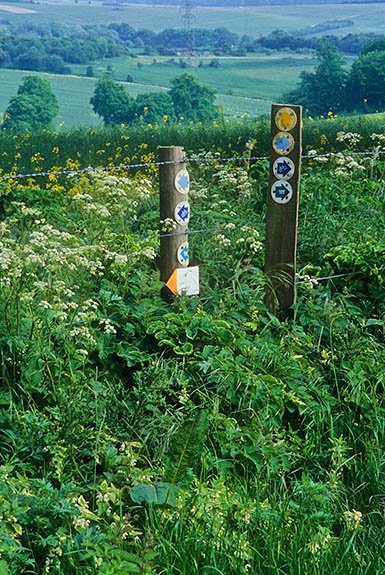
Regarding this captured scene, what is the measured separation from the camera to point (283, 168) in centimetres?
513

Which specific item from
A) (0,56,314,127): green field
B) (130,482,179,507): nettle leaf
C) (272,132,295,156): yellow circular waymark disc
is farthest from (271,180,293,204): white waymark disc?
(0,56,314,127): green field

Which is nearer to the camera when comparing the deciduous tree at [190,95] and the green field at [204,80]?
the deciduous tree at [190,95]

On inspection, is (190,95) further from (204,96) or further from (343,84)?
(343,84)

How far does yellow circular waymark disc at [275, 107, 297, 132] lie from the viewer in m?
5.04

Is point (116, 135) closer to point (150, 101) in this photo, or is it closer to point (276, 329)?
point (276, 329)

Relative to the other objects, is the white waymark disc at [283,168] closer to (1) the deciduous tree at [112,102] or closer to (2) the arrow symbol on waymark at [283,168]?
(2) the arrow symbol on waymark at [283,168]

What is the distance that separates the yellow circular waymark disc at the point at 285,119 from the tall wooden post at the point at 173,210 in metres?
0.78

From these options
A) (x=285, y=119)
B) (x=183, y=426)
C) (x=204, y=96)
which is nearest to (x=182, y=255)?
(x=285, y=119)

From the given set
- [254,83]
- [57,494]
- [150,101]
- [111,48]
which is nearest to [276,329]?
[57,494]

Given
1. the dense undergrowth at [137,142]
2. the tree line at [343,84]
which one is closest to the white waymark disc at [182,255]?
the dense undergrowth at [137,142]

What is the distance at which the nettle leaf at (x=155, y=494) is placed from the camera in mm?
3045

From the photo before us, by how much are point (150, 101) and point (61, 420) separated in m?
53.9

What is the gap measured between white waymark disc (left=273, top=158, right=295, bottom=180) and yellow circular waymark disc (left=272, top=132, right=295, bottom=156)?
6 centimetres

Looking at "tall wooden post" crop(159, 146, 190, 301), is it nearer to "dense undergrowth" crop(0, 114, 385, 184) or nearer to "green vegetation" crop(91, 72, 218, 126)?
"dense undergrowth" crop(0, 114, 385, 184)
